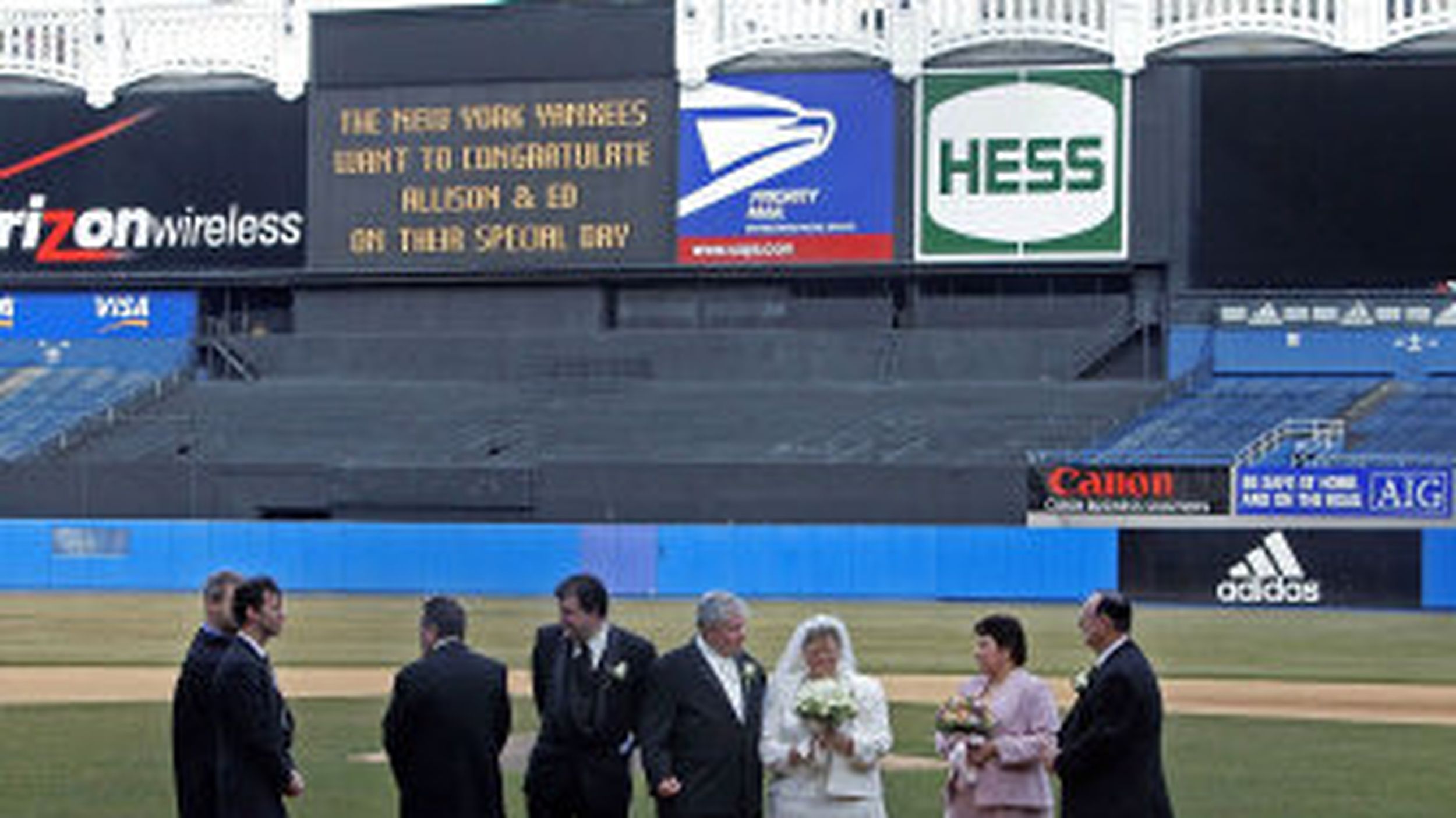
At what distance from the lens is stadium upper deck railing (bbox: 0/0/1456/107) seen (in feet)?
201

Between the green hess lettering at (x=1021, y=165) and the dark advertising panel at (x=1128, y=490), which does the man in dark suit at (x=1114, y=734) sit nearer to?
the dark advertising panel at (x=1128, y=490)

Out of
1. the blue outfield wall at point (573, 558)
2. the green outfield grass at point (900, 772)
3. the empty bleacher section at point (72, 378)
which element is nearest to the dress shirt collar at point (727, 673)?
the green outfield grass at point (900, 772)

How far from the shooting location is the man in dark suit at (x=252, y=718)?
12117 millimetres

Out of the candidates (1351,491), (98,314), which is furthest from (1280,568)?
(98,314)

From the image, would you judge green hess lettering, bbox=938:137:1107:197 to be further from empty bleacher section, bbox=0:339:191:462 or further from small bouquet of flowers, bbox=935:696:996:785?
small bouquet of flowers, bbox=935:696:996:785

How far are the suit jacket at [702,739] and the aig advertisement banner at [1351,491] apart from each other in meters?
42.2

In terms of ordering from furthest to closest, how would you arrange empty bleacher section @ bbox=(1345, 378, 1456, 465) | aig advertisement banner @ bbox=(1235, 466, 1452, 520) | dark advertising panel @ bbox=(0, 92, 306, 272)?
dark advertising panel @ bbox=(0, 92, 306, 272), empty bleacher section @ bbox=(1345, 378, 1456, 465), aig advertisement banner @ bbox=(1235, 466, 1452, 520)

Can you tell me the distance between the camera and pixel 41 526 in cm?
5731

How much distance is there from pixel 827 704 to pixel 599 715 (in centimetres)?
148

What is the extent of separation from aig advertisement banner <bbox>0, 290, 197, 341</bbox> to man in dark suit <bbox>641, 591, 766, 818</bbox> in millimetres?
58536

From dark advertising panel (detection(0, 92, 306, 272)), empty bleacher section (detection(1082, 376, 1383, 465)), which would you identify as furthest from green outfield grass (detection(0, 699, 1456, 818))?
dark advertising panel (detection(0, 92, 306, 272))

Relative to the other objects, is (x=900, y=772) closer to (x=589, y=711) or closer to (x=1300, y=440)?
(x=589, y=711)

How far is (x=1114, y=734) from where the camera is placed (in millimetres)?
11797

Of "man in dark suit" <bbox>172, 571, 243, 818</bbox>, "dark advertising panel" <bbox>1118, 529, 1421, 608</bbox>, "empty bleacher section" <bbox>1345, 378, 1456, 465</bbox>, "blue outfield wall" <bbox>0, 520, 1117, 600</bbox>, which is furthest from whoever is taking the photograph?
"empty bleacher section" <bbox>1345, 378, 1456, 465</bbox>
